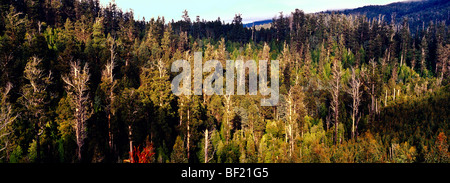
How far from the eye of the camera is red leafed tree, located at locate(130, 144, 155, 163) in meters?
33.2

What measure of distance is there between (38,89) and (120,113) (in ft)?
30.2

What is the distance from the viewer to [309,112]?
192 ft

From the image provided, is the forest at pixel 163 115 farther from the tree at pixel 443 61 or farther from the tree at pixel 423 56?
the tree at pixel 423 56

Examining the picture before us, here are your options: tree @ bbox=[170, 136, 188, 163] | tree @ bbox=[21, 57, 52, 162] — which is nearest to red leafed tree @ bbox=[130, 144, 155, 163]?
tree @ bbox=[170, 136, 188, 163]

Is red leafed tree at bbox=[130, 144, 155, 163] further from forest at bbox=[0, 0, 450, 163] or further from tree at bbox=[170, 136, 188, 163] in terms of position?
tree at bbox=[170, 136, 188, 163]

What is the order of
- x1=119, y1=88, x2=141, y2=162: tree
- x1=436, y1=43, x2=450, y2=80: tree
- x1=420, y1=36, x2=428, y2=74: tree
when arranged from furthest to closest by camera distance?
x1=420, y1=36, x2=428, y2=74: tree < x1=436, y1=43, x2=450, y2=80: tree < x1=119, y1=88, x2=141, y2=162: tree

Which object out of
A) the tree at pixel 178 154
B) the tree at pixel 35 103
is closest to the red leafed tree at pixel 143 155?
the tree at pixel 178 154

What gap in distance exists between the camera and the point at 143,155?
33.9m

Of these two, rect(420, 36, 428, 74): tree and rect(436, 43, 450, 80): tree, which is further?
rect(420, 36, 428, 74): tree

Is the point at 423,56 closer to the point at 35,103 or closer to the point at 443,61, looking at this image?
the point at 443,61

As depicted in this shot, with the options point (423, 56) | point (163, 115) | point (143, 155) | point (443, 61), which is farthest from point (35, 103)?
point (423, 56)

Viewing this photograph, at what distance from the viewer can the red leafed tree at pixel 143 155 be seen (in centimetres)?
3315
